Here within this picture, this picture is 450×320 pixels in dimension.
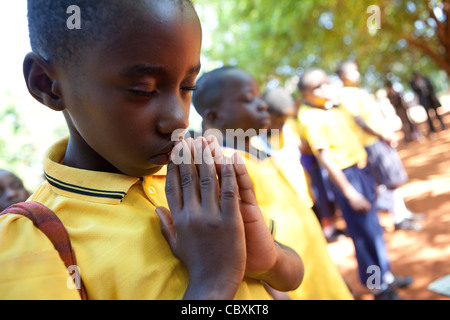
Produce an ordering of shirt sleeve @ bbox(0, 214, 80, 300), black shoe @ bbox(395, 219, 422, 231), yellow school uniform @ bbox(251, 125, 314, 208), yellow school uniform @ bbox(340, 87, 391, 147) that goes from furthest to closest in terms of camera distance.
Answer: black shoe @ bbox(395, 219, 422, 231)
yellow school uniform @ bbox(340, 87, 391, 147)
yellow school uniform @ bbox(251, 125, 314, 208)
shirt sleeve @ bbox(0, 214, 80, 300)

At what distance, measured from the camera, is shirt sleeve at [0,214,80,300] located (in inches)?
30.8

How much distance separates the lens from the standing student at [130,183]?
0.86 metres

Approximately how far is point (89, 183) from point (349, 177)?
10.5 ft

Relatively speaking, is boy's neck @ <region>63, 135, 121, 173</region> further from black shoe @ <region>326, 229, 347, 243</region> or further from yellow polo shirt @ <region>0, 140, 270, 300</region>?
black shoe @ <region>326, 229, 347, 243</region>

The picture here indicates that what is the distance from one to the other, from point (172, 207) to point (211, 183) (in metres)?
0.12

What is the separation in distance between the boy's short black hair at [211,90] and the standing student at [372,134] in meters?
2.13

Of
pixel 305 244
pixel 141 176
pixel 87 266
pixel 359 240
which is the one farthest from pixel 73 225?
pixel 359 240

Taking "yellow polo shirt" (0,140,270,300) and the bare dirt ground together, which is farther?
the bare dirt ground

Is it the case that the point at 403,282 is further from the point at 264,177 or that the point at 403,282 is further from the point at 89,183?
the point at 89,183

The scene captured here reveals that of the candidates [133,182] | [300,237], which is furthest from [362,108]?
[133,182]

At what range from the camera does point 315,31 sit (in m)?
9.24

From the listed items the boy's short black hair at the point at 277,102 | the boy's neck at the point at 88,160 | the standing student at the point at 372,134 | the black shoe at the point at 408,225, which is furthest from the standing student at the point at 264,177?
the black shoe at the point at 408,225

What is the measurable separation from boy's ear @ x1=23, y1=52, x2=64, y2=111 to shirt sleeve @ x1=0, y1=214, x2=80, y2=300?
13.7 inches

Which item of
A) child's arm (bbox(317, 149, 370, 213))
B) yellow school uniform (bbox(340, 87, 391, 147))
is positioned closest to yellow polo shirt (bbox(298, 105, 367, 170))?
child's arm (bbox(317, 149, 370, 213))
